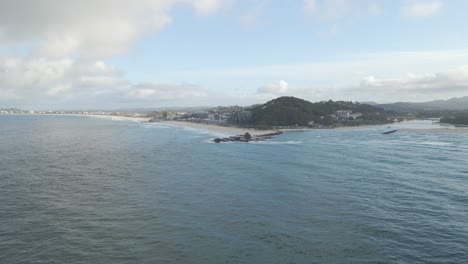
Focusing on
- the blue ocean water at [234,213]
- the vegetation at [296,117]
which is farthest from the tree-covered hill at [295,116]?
the blue ocean water at [234,213]

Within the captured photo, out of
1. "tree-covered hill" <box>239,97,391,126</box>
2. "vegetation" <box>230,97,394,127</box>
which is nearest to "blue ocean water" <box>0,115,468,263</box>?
"vegetation" <box>230,97,394,127</box>

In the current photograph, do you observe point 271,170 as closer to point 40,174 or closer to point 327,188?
point 327,188

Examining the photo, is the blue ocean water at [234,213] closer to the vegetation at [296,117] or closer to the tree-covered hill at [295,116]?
the vegetation at [296,117]

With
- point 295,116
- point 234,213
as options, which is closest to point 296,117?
point 295,116

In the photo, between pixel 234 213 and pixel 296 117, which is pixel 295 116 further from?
pixel 234 213

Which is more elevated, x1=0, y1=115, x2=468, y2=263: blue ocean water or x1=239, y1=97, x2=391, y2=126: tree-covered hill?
x1=239, y1=97, x2=391, y2=126: tree-covered hill

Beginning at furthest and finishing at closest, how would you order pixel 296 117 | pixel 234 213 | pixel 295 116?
pixel 295 116 → pixel 296 117 → pixel 234 213

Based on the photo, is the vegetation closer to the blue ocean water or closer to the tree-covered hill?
the tree-covered hill

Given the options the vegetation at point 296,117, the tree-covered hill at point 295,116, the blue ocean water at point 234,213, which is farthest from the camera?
the tree-covered hill at point 295,116
